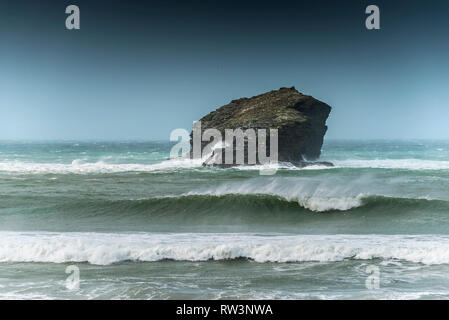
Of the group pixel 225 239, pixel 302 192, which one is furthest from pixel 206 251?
pixel 302 192

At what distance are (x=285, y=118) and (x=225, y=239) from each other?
1088 centimetres

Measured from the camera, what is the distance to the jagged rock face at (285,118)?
16.1 m

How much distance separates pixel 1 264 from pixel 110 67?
7.14 meters

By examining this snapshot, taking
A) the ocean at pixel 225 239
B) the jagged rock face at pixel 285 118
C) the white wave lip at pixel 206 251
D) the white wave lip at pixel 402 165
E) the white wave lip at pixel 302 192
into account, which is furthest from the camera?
the white wave lip at pixel 402 165

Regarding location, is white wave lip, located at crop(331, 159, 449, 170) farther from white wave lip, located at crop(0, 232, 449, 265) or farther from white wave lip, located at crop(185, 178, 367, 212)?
white wave lip, located at crop(0, 232, 449, 265)

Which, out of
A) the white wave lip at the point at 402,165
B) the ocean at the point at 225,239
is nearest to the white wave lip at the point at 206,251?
the ocean at the point at 225,239

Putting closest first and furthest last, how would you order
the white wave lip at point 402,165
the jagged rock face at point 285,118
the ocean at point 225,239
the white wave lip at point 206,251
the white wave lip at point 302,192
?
the ocean at point 225,239 → the white wave lip at point 206,251 → the white wave lip at point 302,192 → the jagged rock face at point 285,118 → the white wave lip at point 402,165

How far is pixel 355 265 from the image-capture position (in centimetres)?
493

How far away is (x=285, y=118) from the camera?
53.7 ft

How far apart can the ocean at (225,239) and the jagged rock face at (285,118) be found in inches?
149

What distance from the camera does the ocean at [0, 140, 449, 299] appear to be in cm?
424

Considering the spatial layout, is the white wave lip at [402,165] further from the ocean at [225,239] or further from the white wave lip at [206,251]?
the white wave lip at [206,251]
